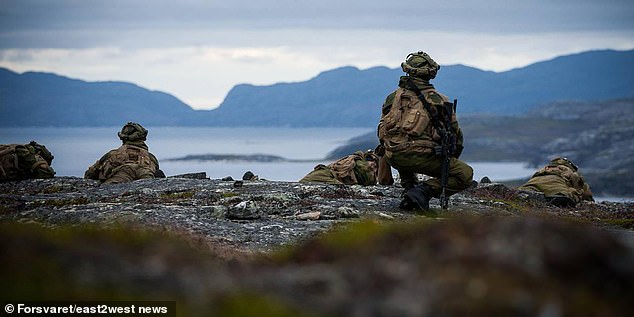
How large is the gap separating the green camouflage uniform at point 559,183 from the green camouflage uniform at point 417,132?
889cm

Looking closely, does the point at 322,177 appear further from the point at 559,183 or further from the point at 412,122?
the point at 412,122

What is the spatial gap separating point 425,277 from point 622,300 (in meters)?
1.48

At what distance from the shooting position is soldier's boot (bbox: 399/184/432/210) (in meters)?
20.5

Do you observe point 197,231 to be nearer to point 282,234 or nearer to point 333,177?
point 282,234

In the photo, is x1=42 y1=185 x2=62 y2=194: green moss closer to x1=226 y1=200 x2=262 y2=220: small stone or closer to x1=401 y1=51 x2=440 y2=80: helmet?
x1=226 y1=200 x2=262 y2=220: small stone

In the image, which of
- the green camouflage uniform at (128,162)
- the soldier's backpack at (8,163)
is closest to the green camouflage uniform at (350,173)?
the green camouflage uniform at (128,162)

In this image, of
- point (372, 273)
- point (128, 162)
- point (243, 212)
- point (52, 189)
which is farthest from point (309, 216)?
point (128, 162)

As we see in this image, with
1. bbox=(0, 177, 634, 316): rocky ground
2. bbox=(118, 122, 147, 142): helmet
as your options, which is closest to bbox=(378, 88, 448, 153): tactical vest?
bbox=(0, 177, 634, 316): rocky ground

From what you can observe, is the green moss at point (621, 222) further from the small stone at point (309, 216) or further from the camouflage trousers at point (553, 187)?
the small stone at point (309, 216)

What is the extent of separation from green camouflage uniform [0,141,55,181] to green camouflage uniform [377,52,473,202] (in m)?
16.0

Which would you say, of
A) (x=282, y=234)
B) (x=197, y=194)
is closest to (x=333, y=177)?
(x=197, y=194)

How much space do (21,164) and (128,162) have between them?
4115 millimetres

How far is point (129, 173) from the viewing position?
1223 inches

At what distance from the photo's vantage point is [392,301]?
6.59m
